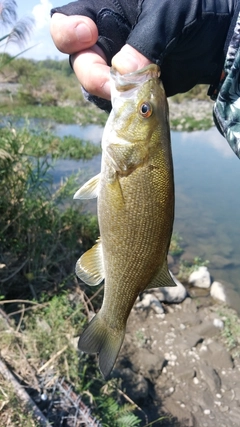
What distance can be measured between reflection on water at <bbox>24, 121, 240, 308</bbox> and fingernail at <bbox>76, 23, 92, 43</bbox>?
471 cm

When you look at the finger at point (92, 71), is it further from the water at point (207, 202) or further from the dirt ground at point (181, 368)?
the water at point (207, 202)

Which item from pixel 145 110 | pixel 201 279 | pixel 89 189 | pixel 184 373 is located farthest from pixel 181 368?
pixel 145 110

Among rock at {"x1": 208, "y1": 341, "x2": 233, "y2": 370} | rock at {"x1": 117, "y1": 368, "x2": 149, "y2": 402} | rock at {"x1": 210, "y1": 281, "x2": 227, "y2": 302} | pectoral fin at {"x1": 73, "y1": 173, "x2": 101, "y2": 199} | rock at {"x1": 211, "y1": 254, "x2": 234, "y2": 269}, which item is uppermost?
pectoral fin at {"x1": 73, "y1": 173, "x2": 101, "y2": 199}

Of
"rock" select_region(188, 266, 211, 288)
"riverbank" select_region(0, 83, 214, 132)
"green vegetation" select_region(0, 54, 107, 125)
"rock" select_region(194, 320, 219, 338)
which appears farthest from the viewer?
"green vegetation" select_region(0, 54, 107, 125)

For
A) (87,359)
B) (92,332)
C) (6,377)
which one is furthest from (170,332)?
(92,332)

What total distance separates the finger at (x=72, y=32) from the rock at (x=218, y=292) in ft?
19.1

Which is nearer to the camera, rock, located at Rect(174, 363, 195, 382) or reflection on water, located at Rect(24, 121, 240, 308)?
rock, located at Rect(174, 363, 195, 382)

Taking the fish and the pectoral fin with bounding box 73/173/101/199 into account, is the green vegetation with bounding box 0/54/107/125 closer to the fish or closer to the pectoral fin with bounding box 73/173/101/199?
the pectoral fin with bounding box 73/173/101/199

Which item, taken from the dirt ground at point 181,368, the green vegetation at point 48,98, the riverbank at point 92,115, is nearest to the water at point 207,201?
the dirt ground at point 181,368

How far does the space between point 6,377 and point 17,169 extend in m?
2.74

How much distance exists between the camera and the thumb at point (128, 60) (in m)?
1.69

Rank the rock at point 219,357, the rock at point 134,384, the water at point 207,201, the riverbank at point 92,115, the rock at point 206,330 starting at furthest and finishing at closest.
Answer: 1. the riverbank at point 92,115
2. the water at point 207,201
3. the rock at point 206,330
4. the rock at point 219,357
5. the rock at point 134,384

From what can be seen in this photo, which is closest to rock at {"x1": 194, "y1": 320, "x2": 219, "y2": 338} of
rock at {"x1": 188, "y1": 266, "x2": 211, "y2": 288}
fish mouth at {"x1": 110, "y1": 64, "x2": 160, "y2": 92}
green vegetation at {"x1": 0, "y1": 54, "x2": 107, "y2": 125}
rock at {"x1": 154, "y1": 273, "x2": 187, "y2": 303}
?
rock at {"x1": 154, "y1": 273, "x2": 187, "y2": 303}

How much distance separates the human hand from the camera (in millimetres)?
1720
